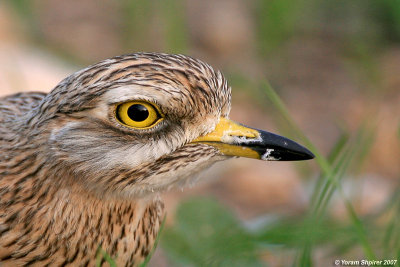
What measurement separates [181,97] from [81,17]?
4.82 meters

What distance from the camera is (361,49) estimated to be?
5.82 meters

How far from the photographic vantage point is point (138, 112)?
2.50 metres

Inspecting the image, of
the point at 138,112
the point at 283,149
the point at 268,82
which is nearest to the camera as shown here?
the point at 138,112

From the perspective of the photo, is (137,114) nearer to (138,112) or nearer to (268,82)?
(138,112)

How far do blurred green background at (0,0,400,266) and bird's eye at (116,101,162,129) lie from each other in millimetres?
747

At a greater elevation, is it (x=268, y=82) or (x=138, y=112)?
(x=268, y=82)

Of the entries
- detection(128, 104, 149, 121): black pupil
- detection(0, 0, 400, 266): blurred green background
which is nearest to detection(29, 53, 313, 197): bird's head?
detection(128, 104, 149, 121): black pupil

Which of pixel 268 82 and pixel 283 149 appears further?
pixel 268 82

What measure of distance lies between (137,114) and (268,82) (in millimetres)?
3338

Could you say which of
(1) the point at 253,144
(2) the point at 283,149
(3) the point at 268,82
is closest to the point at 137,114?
(1) the point at 253,144

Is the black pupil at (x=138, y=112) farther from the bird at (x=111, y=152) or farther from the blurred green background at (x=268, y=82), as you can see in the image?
the blurred green background at (x=268, y=82)

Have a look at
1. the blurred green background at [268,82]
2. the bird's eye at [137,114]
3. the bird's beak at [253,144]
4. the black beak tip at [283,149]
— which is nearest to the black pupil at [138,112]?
the bird's eye at [137,114]

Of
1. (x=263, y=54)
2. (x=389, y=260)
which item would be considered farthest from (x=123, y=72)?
(x=263, y=54)

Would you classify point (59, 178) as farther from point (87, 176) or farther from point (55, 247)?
point (55, 247)
